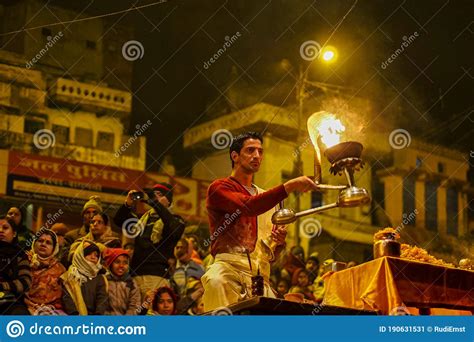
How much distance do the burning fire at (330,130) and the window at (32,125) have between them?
1079 centimetres

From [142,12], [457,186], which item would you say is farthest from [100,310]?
[457,186]

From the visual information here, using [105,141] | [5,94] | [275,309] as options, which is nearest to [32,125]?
[105,141]

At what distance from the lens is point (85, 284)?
20.0 feet

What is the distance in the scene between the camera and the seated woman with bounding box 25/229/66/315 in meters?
5.84

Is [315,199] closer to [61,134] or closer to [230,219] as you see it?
[61,134]

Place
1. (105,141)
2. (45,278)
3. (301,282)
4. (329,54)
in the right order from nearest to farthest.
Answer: (45,278) < (301,282) < (329,54) < (105,141)

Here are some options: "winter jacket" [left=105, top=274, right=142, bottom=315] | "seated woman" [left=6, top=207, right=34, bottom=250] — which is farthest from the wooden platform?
"seated woman" [left=6, top=207, right=34, bottom=250]

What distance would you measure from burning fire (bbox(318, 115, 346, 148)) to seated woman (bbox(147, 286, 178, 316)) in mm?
2917

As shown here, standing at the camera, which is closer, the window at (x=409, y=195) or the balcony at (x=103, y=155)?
the balcony at (x=103, y=155)

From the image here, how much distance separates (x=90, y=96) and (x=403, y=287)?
1068 cm

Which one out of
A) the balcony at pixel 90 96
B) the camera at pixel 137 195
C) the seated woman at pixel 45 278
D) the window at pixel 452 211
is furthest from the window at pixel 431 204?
the seated woman at pixel 45 278

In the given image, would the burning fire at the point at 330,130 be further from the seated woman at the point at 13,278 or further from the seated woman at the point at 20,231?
the seated woman at the point at 20,231

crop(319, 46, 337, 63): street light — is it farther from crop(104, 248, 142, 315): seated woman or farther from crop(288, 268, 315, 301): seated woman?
crop(104, 248, 142, 315): seated woman

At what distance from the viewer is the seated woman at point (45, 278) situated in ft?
19.2
